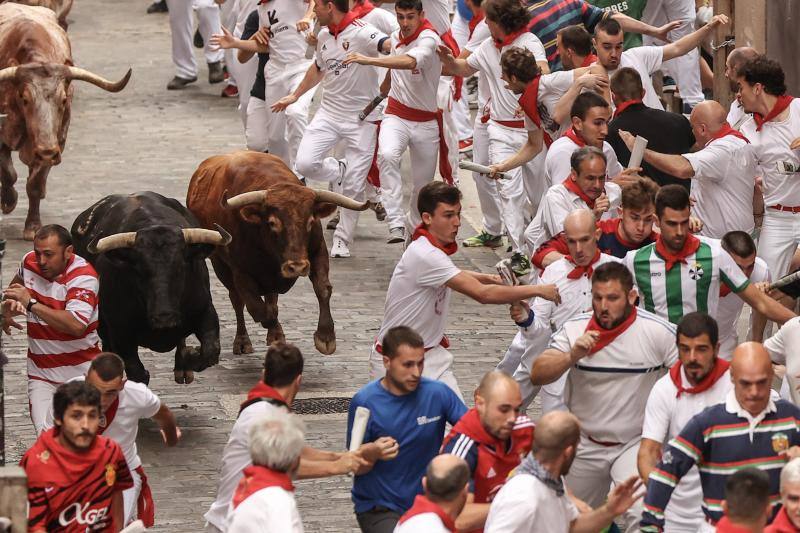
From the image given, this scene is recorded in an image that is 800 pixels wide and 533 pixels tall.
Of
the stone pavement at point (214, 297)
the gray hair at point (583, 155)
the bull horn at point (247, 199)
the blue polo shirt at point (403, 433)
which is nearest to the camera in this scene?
the blue polo shirt at point (403, 433)

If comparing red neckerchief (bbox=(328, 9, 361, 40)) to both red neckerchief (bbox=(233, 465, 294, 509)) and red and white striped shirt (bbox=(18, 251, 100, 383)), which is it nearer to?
red and white striped shirt (bbox=(18, 251, 100, 383))

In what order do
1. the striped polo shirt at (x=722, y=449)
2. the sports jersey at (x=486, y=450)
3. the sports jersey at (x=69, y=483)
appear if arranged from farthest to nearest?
the sports jersey at (x=69, y=483) → the sports jersey at (x=486, y=450) → the striped polo shirt at (x=722, y=449)

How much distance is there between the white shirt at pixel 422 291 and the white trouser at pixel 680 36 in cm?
758


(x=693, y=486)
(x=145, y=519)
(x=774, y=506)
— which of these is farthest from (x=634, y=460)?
(x=145, y=519)

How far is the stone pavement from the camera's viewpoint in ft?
39.2

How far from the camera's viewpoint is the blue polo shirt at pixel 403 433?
9.22m

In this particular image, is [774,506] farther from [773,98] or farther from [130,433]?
[773,98]

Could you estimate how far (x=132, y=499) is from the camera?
9.83 m

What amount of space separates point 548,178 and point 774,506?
4.97 meters

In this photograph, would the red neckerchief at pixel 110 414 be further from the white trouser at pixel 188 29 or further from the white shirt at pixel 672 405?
the white trouser at pixel 188 29

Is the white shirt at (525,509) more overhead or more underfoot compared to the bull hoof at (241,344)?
more overhead

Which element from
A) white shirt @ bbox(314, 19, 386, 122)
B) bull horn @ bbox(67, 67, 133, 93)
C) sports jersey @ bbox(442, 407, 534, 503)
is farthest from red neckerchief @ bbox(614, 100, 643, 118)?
bull horn @ bbox(67, 67, 133, 93)

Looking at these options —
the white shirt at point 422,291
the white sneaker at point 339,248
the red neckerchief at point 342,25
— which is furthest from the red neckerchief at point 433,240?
the white sneaker at point 339,248

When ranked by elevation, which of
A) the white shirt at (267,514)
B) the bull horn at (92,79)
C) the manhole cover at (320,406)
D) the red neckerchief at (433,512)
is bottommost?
the manhole cover at (320,406)
